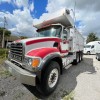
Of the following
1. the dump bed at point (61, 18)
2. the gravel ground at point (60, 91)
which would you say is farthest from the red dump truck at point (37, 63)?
the dump bed at point (61, 18)

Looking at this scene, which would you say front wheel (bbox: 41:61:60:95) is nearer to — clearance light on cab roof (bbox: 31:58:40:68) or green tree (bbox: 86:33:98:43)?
clearance light on cab roof (bbox: 31:58:40:68)

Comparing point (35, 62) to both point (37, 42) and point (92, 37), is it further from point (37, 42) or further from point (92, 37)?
point (92, 37)

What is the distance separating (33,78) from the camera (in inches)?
123

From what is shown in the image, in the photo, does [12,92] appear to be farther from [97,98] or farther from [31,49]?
[97,98]

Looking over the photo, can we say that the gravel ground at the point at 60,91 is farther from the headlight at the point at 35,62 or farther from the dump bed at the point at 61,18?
the dump bed at the point at 61,18

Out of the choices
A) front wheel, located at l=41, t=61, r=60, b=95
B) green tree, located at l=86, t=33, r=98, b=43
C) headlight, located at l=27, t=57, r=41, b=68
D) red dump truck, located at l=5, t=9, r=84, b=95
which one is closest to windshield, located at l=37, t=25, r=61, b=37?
red dump truck, located at l=5, t=9, r=84, b=95

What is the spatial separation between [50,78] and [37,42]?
4.36 feet

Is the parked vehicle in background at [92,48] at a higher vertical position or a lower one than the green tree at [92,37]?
lower

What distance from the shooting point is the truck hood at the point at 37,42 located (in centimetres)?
366

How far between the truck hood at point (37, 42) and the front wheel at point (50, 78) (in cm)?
78

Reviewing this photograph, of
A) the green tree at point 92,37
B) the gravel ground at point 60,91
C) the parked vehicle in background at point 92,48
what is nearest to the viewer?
the gravel ground at point 60,91

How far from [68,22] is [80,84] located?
3309 millimetres

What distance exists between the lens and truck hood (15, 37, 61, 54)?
12.0 ft

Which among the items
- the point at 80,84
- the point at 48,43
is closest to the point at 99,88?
the point at 80,84
